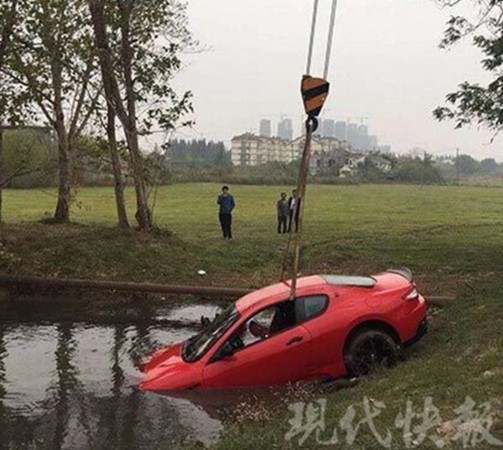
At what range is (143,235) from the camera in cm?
2261

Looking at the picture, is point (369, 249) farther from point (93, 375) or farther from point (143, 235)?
point (93, 375)

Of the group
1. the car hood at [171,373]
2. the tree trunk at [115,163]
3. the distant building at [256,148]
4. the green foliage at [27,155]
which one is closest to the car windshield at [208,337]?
the car hood at [171,373]

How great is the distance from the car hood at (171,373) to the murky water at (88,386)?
0.22 meters

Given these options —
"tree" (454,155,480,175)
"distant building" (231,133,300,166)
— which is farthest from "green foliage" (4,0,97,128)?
"tree" (454,155,480,175)

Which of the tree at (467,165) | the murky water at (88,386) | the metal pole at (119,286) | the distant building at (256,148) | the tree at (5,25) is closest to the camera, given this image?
the murky water at (88,386)

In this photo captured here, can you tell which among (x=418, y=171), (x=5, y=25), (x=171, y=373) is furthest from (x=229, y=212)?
(x=418, y=171)

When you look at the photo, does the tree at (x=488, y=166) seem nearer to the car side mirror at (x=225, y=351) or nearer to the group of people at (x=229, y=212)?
the group of people at (x=229, y=212)

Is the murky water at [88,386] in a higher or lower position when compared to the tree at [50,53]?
lower

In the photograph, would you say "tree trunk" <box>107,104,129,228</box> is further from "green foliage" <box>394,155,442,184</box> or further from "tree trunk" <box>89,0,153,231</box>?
"green foliage" <box>394,155,442,184</box>

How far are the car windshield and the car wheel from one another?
68.4 inches

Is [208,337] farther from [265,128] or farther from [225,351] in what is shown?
[265,128]

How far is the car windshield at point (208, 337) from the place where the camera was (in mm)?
10211

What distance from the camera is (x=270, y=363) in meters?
9.80

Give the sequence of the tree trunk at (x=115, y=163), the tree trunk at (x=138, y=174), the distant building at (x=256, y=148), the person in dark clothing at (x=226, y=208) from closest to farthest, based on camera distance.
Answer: the tree trunk at (x=138, y=174), the tree trunk at (x=115, y=163), the person in dark clothing at (x=226, y=208), the distant building at (x=256, y=148)
